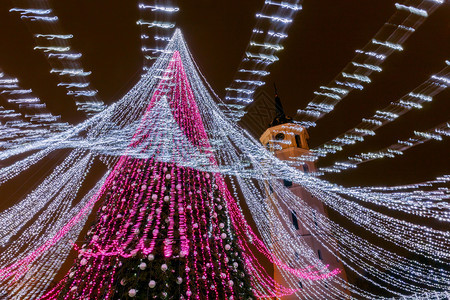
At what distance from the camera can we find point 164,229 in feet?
12.0

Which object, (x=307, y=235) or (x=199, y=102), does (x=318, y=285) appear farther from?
(x=199, y=102)

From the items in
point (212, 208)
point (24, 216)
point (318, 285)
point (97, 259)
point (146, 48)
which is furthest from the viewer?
point (318, 285)

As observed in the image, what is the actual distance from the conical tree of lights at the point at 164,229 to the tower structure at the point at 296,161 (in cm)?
1652

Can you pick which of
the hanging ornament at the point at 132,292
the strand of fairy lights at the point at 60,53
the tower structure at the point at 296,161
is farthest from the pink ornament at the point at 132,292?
the tower structure at the point at 296,161

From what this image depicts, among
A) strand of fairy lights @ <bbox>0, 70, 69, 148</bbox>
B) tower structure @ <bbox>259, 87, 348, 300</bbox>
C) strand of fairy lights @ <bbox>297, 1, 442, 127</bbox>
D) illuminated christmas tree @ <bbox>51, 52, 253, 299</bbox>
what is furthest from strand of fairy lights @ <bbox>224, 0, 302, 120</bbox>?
tower structure @ <bbox>259, 87, 348, 300</bbox>

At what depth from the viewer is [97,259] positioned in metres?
3.62

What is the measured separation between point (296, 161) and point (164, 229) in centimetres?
2104

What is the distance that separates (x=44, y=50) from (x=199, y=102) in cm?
358

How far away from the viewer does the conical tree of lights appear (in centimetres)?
333

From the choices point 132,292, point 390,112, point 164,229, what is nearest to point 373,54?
point 390,112

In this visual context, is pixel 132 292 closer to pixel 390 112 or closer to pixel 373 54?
pixel 373 54

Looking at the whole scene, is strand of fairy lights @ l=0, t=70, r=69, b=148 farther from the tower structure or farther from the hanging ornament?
the tower structure

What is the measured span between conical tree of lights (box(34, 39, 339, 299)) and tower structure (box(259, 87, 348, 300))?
54.2 feet

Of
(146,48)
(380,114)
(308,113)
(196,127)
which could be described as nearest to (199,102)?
(196,127)
